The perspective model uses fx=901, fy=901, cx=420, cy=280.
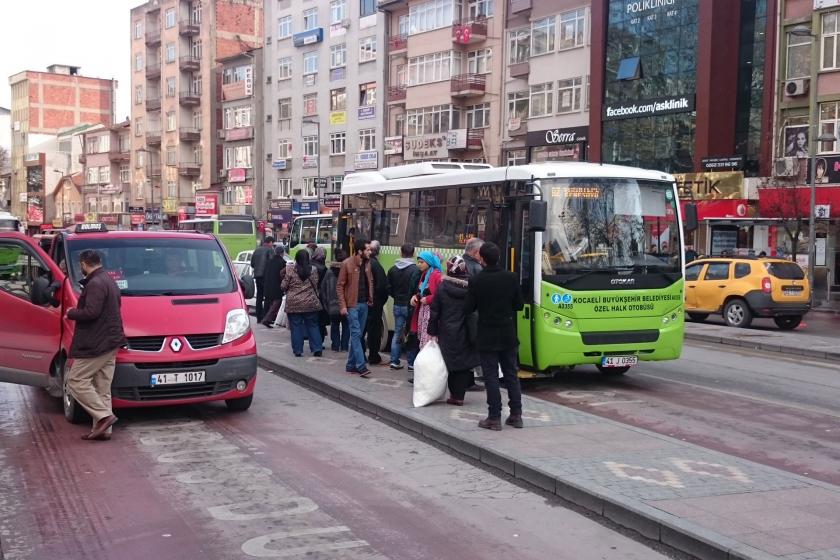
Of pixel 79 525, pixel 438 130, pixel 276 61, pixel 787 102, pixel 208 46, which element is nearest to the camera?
pixel 79 525

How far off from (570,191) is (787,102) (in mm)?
25838

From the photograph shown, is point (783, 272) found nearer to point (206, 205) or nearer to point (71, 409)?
point (71, 409)

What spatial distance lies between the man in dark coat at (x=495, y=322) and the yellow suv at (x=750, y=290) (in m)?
14.6

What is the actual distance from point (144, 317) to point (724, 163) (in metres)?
30.3

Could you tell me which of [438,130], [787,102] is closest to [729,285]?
[787,102]

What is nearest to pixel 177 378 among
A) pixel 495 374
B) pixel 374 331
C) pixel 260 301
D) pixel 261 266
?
pixel 495 374

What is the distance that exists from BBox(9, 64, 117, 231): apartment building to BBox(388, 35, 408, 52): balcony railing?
A: 2394 inches

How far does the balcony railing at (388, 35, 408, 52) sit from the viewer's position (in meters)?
52.3

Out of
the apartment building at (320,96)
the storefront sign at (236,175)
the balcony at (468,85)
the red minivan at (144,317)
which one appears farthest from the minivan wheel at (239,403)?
the storefront sign at (236,175)

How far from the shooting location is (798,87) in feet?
107

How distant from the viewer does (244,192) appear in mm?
67125

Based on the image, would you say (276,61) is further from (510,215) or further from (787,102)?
(510,215)

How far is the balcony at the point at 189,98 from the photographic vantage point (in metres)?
72.6

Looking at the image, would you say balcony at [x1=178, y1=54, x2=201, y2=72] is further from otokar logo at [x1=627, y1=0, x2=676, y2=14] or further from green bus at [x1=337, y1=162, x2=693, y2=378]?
green bus at [x1=337, y1=162, x2=693, y2=378]
